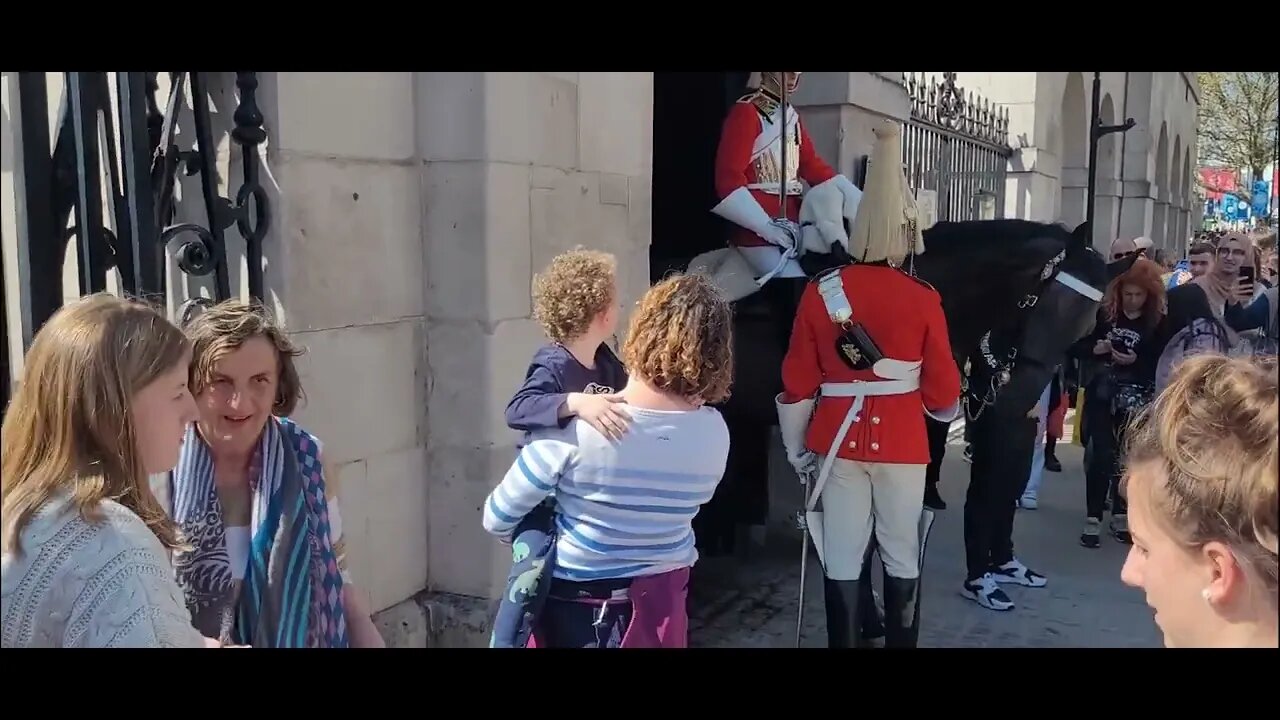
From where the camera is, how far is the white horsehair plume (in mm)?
3354

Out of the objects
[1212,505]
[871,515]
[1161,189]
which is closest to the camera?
[1212,505]

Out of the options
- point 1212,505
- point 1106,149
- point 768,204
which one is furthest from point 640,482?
point 1106,149

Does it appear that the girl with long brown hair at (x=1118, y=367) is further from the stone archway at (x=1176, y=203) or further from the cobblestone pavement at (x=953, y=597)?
the stone archway at (x=1176, y=203)

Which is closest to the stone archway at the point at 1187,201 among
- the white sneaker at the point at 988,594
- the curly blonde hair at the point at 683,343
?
the white sneaker at the point at 988,594

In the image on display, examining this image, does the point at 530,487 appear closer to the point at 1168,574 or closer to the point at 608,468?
the point at 608,468

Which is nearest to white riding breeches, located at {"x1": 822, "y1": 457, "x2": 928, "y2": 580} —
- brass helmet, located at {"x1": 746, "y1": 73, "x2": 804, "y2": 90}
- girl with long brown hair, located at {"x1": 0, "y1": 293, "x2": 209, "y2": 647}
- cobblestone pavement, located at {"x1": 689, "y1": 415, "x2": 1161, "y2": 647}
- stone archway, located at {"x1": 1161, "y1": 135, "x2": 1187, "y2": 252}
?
cobblestone pavement, located at {"x1": 689, "y1": 415, "x2": 1161, "y2": 647}

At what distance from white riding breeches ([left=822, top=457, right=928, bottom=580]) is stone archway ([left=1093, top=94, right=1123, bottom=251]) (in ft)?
39.6

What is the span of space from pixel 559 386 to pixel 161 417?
1171 mm

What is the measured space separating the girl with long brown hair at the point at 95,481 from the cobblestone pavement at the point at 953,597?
9.53 feet

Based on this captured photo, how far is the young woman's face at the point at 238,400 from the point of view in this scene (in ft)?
6.47

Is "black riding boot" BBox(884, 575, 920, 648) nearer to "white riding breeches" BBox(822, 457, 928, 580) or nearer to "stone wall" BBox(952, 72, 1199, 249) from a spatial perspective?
"white riding breeches" BBox(822, 457, 928, 580)

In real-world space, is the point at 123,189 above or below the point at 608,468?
above

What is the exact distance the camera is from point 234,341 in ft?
6.61

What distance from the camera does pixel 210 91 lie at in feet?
9.59
